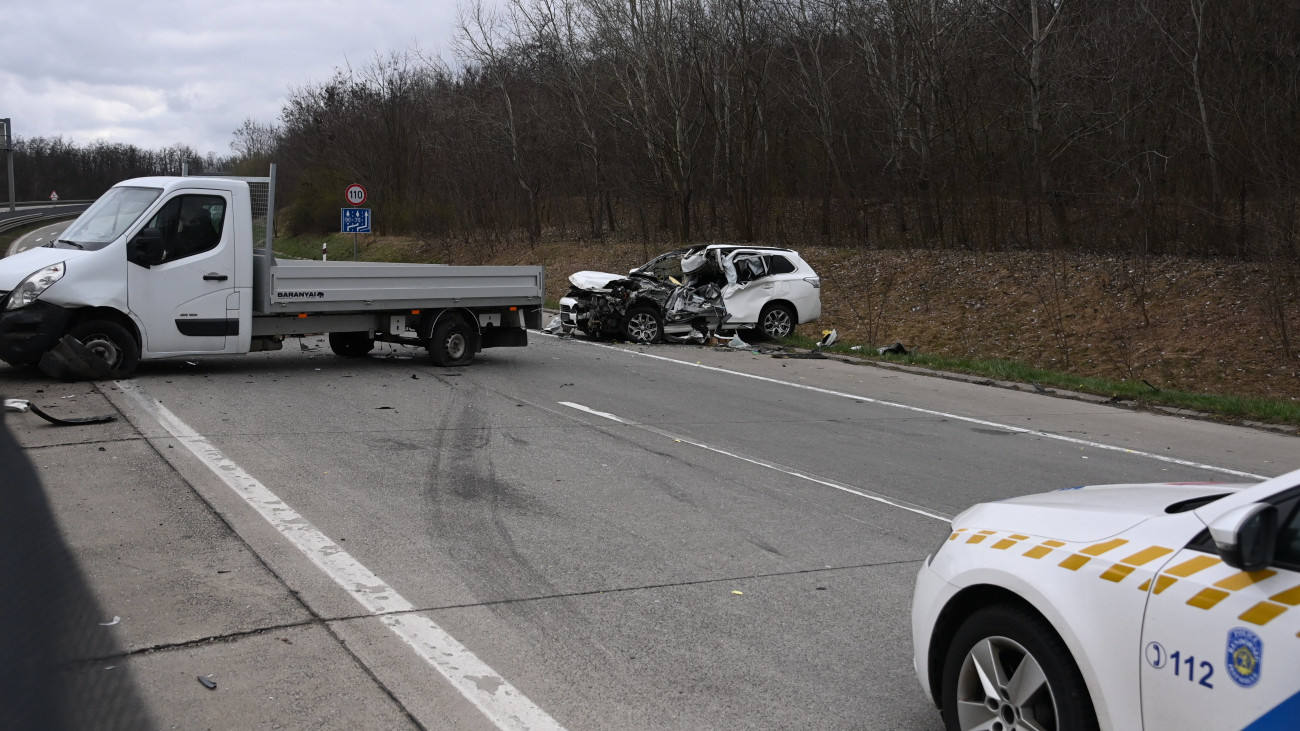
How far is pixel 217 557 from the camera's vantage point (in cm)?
611

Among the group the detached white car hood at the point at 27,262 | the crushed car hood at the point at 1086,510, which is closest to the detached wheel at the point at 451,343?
the detached white car hood at the point at 27,262

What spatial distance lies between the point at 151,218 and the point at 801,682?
10.3 meters

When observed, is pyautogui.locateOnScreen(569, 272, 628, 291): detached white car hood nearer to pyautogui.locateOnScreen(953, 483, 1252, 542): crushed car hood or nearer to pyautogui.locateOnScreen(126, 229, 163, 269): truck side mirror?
pyautogui.locateOnScreen(126, 229, 163, 269): truck side mirror

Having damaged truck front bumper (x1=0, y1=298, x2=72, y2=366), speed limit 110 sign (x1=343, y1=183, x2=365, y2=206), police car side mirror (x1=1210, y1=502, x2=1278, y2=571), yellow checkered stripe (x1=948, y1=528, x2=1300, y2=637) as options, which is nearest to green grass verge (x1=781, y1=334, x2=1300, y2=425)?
yellow checkered stripe (x1=948, y1=528, x2=1300, y2=637)

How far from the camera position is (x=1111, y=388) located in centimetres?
1527

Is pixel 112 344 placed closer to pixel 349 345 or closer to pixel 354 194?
pixel 349 345

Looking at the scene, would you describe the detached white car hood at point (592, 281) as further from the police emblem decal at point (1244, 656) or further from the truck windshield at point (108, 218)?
the police emblem decal at point (1244, 656)

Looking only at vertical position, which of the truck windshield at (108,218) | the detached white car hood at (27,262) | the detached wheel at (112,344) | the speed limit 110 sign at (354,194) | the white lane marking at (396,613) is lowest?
the white lane marking at (396,613)

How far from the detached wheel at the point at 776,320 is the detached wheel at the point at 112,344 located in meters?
11.4

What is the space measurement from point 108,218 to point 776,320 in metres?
11.9

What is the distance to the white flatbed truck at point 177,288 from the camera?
11555 millimetres

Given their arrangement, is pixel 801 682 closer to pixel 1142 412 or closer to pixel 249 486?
pixel 249 486

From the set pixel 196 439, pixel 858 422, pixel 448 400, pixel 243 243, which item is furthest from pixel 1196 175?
pixel 196 439

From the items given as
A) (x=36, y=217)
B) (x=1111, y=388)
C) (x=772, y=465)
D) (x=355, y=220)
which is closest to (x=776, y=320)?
(x=1111, y=388)
